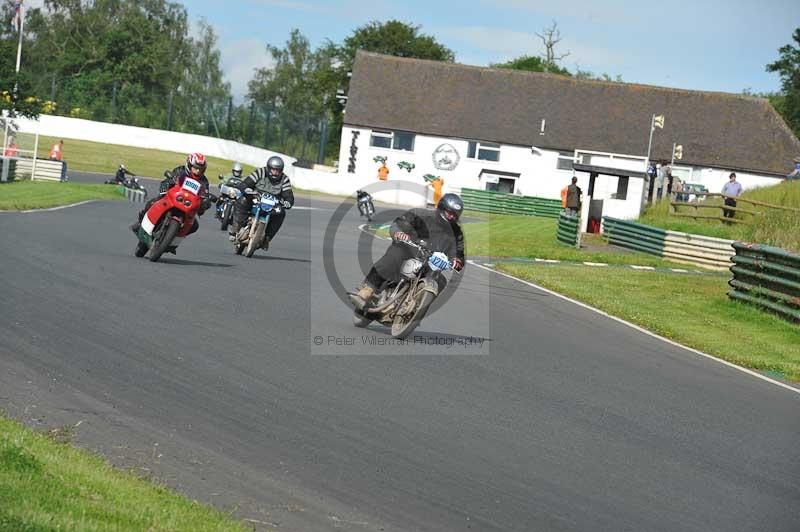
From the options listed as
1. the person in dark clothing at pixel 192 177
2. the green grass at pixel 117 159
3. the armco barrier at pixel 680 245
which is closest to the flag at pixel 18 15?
the green grass at pixel 117 159

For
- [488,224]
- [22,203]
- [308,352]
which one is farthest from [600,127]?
[308,352]

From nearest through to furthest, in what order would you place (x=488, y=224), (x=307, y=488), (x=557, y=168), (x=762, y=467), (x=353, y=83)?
(x=307, y=488)
(x=762, y=467)
(x=488, y=224)
(x=557, y=168)
(x=353, y=83)

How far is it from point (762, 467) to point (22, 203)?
2252 centimetres

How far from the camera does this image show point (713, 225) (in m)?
34.1

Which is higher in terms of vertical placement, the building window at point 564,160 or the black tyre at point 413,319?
the building window at point 564,160

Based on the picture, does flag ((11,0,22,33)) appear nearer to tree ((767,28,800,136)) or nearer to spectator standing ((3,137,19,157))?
spectator standing ((3,137,19,157))

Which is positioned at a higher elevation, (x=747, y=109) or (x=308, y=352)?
(x=747, y=109)

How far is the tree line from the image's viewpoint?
71625 mm

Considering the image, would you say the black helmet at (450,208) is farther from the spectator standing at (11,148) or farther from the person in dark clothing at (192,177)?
the spectator standing at (11,148)

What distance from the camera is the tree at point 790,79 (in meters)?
87.4

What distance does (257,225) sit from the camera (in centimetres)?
1992

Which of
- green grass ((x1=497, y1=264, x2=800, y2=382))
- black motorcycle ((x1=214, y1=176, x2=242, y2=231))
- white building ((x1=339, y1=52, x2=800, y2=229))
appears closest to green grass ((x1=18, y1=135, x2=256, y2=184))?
white building ((x1=339, y1=52, x2=800, y2=229))

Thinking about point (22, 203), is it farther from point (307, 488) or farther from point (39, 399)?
point (307, 488)

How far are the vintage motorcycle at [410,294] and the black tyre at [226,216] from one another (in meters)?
15.2
